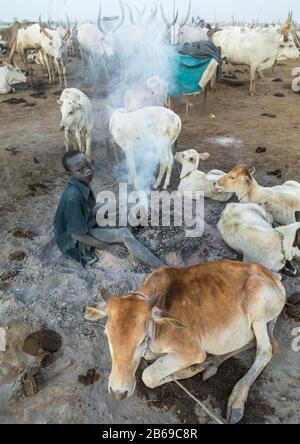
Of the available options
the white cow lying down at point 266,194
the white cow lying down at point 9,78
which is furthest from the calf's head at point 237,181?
the white cow lying down at point 9,78

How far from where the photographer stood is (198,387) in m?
3.58

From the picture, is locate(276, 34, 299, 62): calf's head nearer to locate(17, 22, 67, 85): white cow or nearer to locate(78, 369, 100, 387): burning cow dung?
locate(17, 22, 67, 85): white cow

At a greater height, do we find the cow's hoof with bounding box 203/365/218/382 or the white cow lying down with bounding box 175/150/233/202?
the white cow lying down with bounding box 175/150/233/202

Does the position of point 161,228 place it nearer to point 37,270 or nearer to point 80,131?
point 37,270

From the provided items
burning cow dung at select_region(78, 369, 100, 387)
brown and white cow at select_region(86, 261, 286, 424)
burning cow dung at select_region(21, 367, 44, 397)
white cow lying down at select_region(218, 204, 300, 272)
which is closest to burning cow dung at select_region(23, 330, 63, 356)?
burning cow dung at select_region(21, 367, 44, 397)

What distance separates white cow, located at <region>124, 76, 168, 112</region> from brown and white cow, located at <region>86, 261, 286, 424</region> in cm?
552

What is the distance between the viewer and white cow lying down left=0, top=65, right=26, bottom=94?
1404cm

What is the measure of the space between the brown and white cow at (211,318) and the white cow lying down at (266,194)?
220cm

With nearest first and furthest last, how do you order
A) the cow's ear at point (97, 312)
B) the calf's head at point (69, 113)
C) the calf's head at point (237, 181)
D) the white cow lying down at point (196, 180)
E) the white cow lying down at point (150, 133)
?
the cow's ear at point (97, 312) < the calf's head at point (237, 181) < the white cow lying down at point (196, 180) < the white cow lying down at point (150, 133) < the calf's head at point (69, 113)

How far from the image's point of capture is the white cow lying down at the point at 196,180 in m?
6.47

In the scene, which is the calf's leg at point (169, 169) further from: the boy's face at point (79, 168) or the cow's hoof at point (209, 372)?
the cow's hoof at point (209, 372)

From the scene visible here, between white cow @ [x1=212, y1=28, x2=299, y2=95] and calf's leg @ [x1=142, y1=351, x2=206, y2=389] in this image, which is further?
white cow @ [x1=212, y1=28, x2=299, y2=95]

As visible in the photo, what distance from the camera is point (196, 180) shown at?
259 inches
